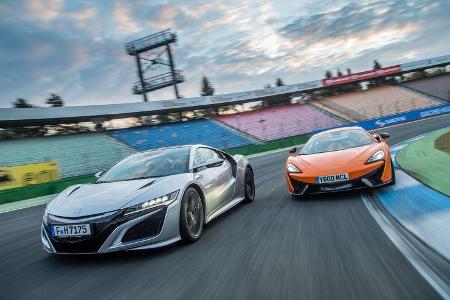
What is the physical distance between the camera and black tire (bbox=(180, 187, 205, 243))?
15.3 ft

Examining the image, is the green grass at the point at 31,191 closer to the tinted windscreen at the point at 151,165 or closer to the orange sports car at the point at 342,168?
the tinted windscreen at the point at 151,165

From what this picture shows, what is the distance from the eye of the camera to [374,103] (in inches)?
1877

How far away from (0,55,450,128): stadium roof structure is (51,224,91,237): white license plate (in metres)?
23.0

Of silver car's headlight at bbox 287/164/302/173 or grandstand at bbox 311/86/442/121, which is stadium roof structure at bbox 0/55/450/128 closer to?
grandstand at bbox 311/86/442/121

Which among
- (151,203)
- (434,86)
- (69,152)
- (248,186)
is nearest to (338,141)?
(248,186)

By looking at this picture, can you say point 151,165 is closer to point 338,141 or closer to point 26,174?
point 338,141

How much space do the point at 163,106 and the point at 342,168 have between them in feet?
97.4

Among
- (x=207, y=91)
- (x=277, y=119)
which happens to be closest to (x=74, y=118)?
(x=277, y=119)

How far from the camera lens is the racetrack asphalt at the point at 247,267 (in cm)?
313

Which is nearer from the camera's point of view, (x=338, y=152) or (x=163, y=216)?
(x=163, y=216)

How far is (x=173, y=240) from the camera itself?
4.47m

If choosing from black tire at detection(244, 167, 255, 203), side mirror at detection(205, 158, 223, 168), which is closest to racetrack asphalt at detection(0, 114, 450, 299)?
side mirror at detection(205, 158, 223, 168)

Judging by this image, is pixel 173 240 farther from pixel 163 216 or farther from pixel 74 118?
pixel 74 118

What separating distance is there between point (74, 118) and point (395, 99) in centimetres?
3706
